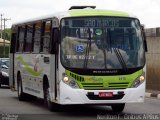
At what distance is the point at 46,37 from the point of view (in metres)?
16.7

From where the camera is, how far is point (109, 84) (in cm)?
1477

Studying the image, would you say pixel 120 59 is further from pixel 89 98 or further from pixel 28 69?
pixel 28 69

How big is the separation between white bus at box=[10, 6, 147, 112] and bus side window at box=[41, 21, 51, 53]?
0.42 meters

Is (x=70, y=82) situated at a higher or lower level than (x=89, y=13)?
lower

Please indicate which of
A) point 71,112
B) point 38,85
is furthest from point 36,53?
point 71,112

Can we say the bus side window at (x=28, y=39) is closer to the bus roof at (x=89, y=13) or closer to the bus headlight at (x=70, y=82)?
the bus roof at (x=89, y=13)

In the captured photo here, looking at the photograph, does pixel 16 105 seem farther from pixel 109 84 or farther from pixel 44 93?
pixel 109 84

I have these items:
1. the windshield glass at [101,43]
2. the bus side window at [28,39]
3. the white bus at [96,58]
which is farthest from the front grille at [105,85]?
the bus side window at [28,39]

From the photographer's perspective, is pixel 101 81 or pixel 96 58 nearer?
pixel 101 81

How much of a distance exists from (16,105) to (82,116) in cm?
429

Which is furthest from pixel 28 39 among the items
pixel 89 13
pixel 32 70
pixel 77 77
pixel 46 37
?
pixel 77 77

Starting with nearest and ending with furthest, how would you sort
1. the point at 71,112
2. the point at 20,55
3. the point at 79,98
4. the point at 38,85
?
1. the point at 79,98
2. the point at 71,112
3. the point at 38,85
4. the point at 20,55

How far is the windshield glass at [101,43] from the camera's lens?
584 inches

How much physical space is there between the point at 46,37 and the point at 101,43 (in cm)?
229
